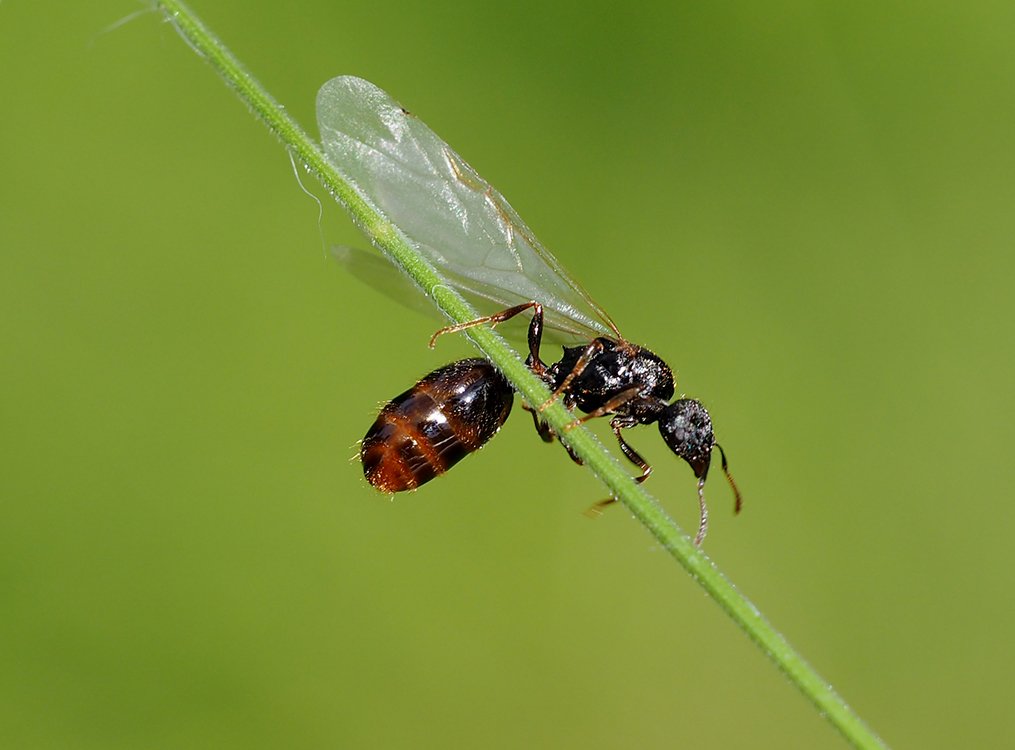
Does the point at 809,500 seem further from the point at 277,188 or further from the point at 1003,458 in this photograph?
the point at 277,188

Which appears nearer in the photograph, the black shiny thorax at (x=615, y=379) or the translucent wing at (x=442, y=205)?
the translucent wing at (x=442, y=205)

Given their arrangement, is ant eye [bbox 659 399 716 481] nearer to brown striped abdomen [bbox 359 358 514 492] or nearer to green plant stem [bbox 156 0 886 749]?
brown striped abdomen [bbox 359 358 514 492]

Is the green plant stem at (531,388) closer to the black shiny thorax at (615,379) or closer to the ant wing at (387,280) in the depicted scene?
the ant wing at (387,280)

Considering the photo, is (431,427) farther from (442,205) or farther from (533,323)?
(442,205)

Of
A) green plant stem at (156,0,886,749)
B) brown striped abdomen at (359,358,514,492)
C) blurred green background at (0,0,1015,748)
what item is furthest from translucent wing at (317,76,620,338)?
blurred green background at (0,0,1015,748)

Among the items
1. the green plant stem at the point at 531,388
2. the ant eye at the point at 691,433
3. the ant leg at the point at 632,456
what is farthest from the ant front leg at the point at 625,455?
the green plant stem at the point at 531,388
